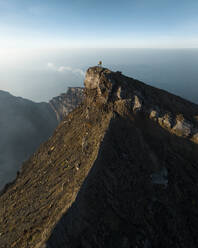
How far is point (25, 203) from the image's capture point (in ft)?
88.9

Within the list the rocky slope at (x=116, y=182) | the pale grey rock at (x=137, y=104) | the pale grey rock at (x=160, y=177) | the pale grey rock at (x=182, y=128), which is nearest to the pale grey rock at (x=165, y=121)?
the rocky slope at (x=116, y=182)

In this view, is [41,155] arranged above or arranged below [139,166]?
below

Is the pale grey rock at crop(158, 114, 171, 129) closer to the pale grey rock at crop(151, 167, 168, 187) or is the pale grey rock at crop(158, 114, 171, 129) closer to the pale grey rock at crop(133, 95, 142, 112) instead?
the pale grey rock at crop(133, 95, 142, 112)

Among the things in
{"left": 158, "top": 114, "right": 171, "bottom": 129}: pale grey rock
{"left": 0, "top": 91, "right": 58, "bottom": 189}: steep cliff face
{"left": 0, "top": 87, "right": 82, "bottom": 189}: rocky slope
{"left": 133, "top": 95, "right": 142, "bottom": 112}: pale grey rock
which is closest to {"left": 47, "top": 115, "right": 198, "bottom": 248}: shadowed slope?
{"left": 158, "top": 114, "right": 171, "bottom": 129}: pale grey rock

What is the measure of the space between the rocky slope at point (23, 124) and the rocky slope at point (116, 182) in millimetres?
82663

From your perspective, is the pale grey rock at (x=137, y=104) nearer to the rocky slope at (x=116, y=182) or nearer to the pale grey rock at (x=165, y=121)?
the rocky slope at (x=116, y=182)

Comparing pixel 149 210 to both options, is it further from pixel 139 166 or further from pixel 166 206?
pixel 139 166

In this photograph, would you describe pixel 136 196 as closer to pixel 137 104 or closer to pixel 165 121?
pixel 165 121

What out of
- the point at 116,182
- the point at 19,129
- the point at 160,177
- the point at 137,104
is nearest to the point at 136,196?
the point at 116,182

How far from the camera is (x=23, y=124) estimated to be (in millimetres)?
140250

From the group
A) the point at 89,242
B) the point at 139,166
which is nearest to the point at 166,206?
the point at 139,166

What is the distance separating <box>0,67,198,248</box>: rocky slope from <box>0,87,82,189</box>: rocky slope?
271 feet

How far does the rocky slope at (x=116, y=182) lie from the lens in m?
16.9

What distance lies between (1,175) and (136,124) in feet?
327
